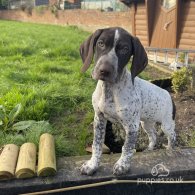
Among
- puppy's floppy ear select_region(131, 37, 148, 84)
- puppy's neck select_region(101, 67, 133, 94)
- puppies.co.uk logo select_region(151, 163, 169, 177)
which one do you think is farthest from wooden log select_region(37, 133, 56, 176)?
puppy's floppy ear select_region(131, 37, 148, 84)

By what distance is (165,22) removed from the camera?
14.1 metres

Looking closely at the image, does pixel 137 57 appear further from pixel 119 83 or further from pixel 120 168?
pixel 120 168

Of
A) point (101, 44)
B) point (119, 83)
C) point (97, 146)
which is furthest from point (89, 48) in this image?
point (97, 146)

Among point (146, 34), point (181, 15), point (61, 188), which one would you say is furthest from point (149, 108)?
point (146, 34)

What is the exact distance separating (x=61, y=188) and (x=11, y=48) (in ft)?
26.6

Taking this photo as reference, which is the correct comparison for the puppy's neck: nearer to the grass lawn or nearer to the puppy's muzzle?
the puppy's muzzle

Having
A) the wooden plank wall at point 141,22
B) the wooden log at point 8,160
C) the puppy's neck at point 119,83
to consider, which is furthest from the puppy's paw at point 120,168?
the wooden plank wall at point 141,22

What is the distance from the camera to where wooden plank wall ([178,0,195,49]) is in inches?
500

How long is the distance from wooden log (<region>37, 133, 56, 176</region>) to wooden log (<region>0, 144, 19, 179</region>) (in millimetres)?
256

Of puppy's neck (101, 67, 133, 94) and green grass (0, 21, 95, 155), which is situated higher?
puppy's neck (101, 67, 133, 94)

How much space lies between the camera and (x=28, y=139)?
4.40 meters

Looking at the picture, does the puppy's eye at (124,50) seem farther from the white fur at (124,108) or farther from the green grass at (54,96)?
the green grass at (54,96)

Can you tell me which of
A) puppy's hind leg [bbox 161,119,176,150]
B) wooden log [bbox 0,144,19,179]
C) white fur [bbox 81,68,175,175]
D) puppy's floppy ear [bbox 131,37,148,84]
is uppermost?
puppy's floppy ear [bbox 131,37,148,84]

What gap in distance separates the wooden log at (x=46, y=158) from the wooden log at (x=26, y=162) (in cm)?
7
